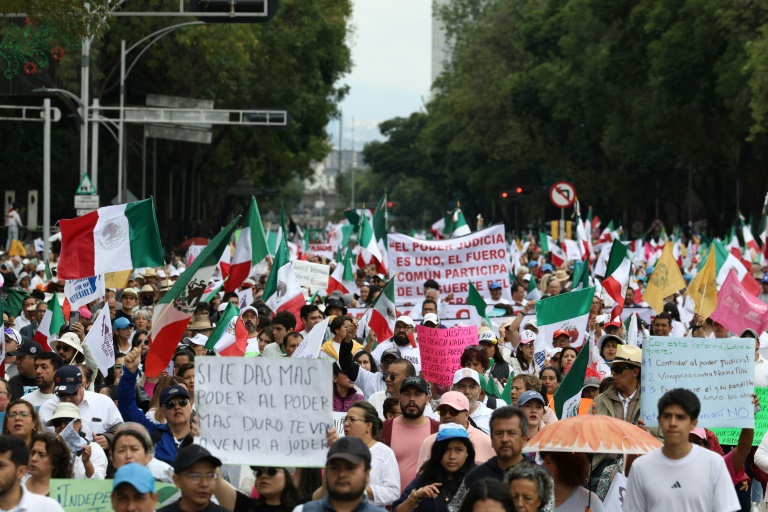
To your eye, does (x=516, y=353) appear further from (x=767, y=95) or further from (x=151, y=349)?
(x=767, y=95)

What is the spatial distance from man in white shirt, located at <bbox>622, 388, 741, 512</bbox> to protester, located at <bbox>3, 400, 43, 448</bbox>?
310 centimetres

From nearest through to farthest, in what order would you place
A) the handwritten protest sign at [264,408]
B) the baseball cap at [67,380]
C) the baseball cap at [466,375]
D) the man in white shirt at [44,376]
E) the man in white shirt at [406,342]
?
the handwritten protest sign at [264,408]
the baseball cap at [67,380]
the baseball cap at [466,375]
the man in white shirt at [44,376]
the man in white shirt at [406,342]

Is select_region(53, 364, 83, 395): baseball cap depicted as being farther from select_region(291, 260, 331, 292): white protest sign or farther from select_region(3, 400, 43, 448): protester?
select_region(291, 260, 331, 292): white protest sign

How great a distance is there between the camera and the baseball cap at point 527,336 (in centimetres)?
1413

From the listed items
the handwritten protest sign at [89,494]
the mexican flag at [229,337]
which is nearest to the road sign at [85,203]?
the mexican flag at [229,337]

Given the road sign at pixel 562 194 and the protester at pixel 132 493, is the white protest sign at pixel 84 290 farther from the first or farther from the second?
the road sign at pixel 562 194

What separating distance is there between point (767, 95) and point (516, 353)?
25.8 m

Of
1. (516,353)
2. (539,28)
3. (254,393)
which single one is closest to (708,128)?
(539,28)

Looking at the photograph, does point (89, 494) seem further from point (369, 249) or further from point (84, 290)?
point (369, 249)

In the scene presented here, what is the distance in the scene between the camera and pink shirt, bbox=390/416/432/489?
891 centimetres

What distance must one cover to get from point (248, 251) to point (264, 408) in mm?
10657

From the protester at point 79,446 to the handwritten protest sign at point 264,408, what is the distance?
1.23 metres

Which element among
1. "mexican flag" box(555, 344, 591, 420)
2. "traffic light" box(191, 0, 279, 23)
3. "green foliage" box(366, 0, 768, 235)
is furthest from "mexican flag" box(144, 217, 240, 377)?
"green foliage" box(366, 0, 768, 235)

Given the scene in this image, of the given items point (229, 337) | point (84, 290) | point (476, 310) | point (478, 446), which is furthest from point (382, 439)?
point (476, 310)
